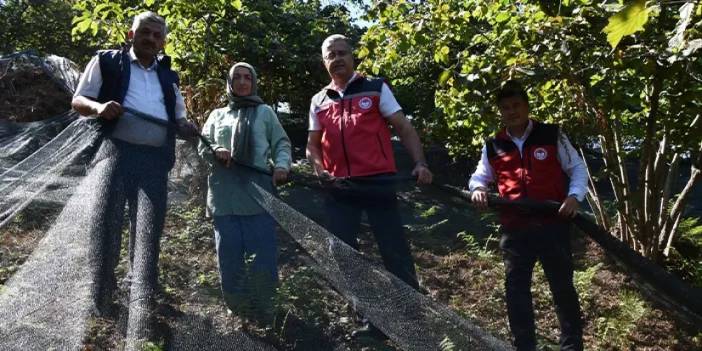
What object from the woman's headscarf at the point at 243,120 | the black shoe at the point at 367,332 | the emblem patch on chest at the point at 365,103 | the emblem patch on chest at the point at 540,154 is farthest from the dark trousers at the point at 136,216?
the emblem patch on chest at the point at 540,154

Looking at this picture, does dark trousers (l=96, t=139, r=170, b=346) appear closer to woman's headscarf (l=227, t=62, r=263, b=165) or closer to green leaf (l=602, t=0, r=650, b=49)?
woman's headscarf (l=227, t=62, r=263, b=165)

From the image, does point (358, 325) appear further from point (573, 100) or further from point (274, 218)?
point (573, 100)

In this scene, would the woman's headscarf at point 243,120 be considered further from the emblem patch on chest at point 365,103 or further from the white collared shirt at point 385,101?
the emblem patch on chest at point 365,103

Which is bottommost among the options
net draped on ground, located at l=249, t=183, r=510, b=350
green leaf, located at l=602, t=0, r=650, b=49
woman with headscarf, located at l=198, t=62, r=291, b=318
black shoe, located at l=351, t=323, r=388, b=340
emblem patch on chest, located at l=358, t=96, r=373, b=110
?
black shoe, located at l=351, t=323, r=388, b=340

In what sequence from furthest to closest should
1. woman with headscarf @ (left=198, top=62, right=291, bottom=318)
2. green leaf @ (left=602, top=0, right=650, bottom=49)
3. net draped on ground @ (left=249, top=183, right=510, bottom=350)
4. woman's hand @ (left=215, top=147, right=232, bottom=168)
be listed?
woman's hand @ (left=215, top=147, right=232, bottom=168)
woman with headscarf @ (left=198, top=62, right=291, bottom=318)
net draped on ground @ (left=249, top=183, right=510, bottom=350)
green leaf @ (left=602, top=0, right=650, bottom=49)

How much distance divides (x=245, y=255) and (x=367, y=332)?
563 millimetres

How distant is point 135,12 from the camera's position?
527 centimetres

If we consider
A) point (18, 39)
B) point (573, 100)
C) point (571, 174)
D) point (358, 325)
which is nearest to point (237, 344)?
point (358, 325)

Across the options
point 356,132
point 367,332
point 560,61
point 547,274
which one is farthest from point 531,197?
point 367,332

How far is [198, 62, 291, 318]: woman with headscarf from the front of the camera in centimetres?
252

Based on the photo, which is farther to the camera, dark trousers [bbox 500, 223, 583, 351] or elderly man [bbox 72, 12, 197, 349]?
dark trousers [bbox 500, 223, 583, 351]

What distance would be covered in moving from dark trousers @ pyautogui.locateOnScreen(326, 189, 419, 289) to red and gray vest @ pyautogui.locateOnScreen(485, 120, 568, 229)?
49cm

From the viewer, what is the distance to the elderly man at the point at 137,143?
2471 millimetres

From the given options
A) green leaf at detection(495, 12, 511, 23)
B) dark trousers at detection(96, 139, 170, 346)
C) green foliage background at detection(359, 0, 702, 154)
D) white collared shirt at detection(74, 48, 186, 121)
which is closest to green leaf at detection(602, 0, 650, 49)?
green foliage background at detection(359, 0, 702, 154)
